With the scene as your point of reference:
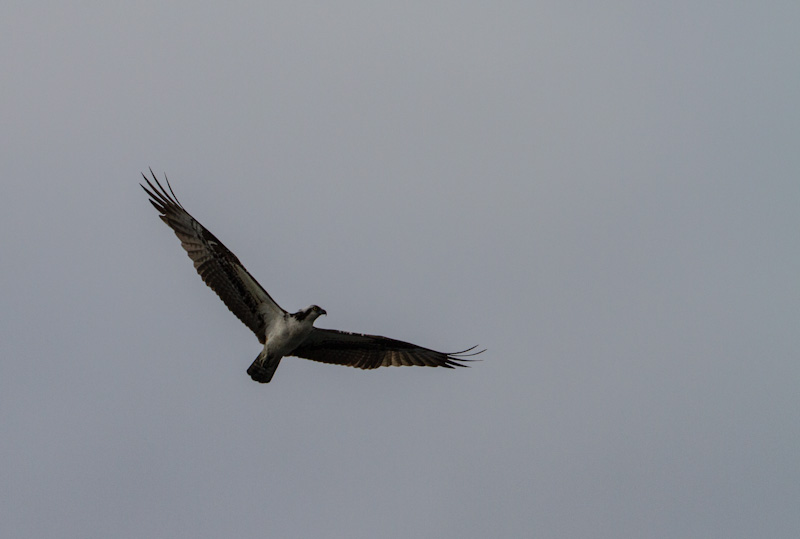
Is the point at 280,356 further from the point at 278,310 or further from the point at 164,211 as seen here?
the point at 164,211

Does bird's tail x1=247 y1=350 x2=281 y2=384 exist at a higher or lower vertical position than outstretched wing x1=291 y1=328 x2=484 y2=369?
lower

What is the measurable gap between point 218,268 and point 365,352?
3.36 m

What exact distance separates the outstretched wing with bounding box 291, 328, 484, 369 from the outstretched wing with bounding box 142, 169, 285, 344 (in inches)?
38.9

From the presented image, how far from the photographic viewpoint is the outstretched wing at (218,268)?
2133 cm

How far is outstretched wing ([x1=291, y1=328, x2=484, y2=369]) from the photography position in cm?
2192

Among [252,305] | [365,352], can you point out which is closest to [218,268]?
[252,305]

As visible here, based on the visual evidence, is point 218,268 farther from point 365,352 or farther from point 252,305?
point 365,352

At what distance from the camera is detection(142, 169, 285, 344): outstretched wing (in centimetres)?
2133

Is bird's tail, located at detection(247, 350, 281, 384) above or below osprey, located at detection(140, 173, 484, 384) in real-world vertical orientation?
below

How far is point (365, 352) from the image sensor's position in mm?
22578

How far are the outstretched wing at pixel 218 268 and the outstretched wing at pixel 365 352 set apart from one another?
0.99 metres

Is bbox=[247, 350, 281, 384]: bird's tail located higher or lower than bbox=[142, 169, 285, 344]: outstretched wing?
lower

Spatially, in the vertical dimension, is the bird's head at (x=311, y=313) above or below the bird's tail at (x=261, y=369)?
above

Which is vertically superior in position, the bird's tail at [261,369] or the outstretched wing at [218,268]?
the outstretched wing at [218,268]
